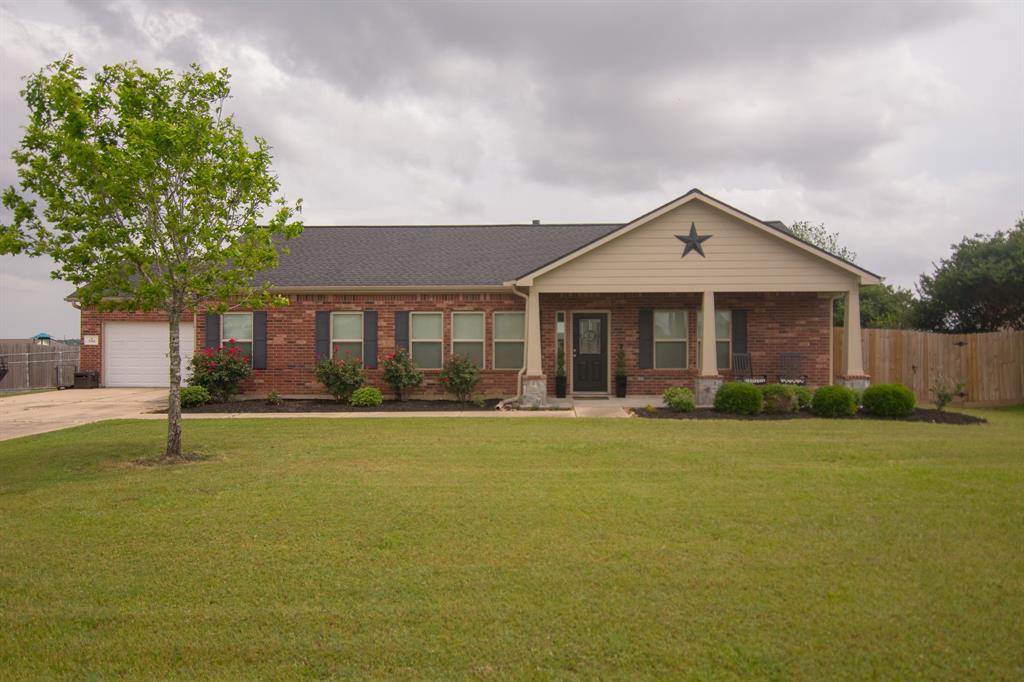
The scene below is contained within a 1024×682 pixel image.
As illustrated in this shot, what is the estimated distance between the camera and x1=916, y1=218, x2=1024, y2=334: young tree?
21656 mm

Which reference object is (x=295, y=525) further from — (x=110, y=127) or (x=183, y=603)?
(x=110, y=127)

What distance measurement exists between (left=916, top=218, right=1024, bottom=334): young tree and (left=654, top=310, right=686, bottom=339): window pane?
417 inches

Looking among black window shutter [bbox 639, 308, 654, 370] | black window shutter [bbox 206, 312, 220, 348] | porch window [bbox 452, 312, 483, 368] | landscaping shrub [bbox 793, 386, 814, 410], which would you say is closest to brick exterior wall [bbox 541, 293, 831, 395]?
black window shutter [bbox 639, 308, 654, 370]

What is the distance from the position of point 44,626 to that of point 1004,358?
20.8 metres

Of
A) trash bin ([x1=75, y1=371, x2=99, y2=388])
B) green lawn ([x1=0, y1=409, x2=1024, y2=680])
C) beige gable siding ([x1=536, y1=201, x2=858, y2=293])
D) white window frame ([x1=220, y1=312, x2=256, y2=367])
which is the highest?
beige gable siding ([x1=536, y1=201, x2=858, y2=293])

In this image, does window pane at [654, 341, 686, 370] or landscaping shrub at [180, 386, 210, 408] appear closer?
landscaping shrub at [180, 386, 210, 408]

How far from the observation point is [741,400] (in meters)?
14.5

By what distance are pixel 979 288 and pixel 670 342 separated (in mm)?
11374

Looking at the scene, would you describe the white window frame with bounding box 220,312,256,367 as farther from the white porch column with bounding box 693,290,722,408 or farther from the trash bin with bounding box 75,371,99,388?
the white porch column with bounding box 693,290,722,408

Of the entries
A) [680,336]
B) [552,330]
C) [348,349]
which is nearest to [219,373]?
A: [348,349]

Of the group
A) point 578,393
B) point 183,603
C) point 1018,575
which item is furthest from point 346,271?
point 1018,575

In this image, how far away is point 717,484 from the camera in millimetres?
7840

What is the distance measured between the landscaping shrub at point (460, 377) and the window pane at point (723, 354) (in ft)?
19.8

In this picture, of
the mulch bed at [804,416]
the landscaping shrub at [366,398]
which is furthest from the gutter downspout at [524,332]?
the landscaping shrub at [366,398]
